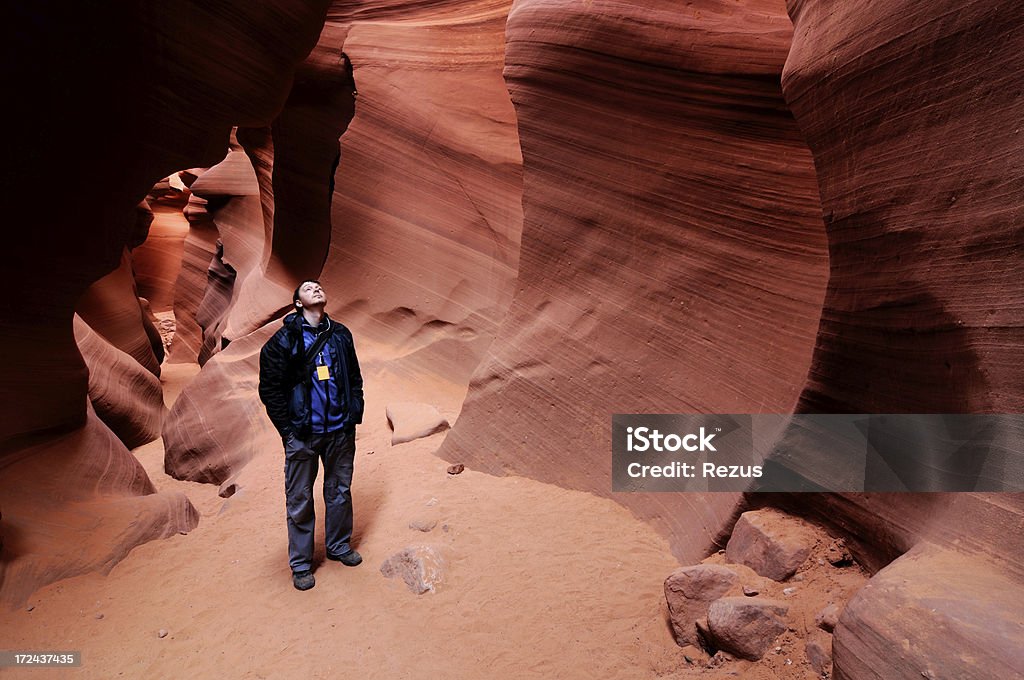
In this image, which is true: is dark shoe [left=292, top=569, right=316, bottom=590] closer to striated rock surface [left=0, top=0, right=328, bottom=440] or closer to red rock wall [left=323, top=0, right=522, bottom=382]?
striated rock surface [left=0, top=0, right=328, bottom=440]

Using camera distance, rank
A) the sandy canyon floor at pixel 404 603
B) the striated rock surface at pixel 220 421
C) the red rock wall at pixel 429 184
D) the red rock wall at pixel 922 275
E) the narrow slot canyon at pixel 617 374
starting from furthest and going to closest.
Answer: the striated rock surface at pixel 220 421
the red rock wall at pixel 429 184
the sandy canyon floor at pixel 404 603
the narrow slot canyon at pixel 617 374
the red rock wall at pixel 922 275

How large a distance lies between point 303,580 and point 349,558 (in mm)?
300

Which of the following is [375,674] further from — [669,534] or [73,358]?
[73,358]

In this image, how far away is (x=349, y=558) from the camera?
13.3 feet

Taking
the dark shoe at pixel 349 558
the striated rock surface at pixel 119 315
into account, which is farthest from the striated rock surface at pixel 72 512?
the striated rock surface at pixel 119 315

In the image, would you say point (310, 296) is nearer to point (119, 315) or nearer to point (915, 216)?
point (915, 216)

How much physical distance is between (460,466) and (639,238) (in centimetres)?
223

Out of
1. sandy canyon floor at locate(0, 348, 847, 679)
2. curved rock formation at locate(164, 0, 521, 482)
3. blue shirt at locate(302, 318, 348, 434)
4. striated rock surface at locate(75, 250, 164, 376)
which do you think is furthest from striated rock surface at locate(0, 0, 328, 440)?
striated rock surface at locate(75, 250, 164, 376)

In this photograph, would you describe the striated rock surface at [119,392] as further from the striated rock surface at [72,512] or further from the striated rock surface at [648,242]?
the striated rock surface at [648,242]

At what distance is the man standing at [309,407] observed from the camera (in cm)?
378

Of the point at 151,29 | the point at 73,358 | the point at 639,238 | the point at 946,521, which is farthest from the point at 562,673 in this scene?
the point at 73,358

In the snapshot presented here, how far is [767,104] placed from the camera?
12.6ft

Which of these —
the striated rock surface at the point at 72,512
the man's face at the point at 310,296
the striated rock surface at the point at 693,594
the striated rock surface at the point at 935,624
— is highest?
the man's face at the point at 310,296

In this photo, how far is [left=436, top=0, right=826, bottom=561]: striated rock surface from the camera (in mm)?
3770
